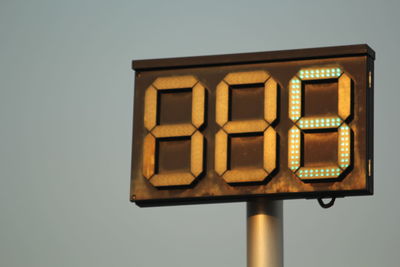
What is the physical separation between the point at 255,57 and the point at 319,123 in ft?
3.00

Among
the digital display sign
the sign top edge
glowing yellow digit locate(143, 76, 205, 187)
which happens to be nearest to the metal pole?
the digital display sign

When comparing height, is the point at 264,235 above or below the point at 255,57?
below

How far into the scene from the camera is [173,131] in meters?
15.6

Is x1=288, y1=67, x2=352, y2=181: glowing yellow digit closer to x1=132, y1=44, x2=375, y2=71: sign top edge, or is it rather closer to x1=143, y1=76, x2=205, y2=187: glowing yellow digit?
x1=132, y1=44, x2=375, y2=71: sign top edge

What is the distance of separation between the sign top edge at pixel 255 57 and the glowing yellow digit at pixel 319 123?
153 mm

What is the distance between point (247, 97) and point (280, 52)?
0.51 metres

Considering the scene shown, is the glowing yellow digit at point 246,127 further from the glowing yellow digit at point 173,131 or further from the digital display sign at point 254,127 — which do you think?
the glowing yellow digit at point 173,131

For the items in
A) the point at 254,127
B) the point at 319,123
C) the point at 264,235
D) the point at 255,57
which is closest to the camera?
the point at 319,123

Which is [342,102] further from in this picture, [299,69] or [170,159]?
[170,159]

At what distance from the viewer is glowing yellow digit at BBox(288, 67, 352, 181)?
1504 centimetres

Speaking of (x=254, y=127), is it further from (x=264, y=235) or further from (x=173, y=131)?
(x=264, y=235)

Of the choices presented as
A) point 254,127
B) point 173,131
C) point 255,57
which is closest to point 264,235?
point 254,127

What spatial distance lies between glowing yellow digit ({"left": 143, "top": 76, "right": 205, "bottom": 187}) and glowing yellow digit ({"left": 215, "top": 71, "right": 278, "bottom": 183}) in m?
0.17

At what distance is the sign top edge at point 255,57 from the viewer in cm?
1536
